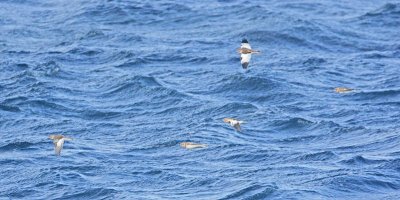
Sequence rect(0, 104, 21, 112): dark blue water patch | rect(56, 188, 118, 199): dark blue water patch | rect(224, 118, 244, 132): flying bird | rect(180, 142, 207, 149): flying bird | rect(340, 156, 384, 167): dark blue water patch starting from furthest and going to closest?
rect(0, 104, 21, 112): dark blue water patch < rect(180, 142, 207, 149): flying bird < rect(224, 118, 244, 132): flying bird < rect(340, 156, 384, 167): dark blue water patch < rect(56, 188, 118, 199): dark blue water patch

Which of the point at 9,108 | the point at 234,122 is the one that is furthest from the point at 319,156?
the point at 9,108

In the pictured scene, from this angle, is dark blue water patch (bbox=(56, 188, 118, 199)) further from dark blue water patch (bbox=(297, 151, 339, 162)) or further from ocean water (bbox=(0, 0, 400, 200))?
dark blue water patch (bbox=(297, 151, 339, 162))

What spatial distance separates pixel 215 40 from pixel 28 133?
1145 cm

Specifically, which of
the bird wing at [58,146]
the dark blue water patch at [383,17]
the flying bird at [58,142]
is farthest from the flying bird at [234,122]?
the dark blue water patch at [383,17]

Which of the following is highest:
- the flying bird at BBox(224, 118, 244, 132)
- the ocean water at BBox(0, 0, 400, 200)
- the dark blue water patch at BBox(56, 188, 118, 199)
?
the flying bird at BBox(224, 118, 244, 132)

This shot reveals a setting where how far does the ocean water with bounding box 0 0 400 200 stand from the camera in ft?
116

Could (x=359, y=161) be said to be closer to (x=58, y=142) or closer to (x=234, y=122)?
(x=234, y=122)

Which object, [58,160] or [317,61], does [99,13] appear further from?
[58,160]

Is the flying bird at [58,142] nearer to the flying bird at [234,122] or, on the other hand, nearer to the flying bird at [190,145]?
the flying bird at [190,145]

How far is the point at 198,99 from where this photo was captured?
42625 mm

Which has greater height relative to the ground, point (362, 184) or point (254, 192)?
point (254, 192)

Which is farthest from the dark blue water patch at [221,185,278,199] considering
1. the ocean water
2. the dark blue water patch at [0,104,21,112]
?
the dark blue water patch at [0,104,21,112]

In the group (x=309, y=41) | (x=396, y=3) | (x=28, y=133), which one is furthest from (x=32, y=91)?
(x=396, y=3)

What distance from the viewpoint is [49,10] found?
178 feet
